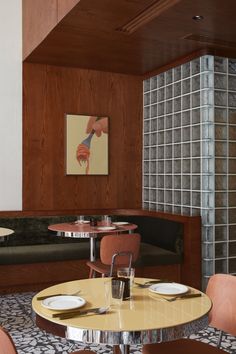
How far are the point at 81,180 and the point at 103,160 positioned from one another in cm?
38

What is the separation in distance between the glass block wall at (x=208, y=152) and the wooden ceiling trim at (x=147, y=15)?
3.41 feet

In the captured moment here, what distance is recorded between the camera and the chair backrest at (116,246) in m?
3.40

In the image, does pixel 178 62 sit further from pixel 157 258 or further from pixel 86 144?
pixel 157 258

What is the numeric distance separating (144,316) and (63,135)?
12.5 feet

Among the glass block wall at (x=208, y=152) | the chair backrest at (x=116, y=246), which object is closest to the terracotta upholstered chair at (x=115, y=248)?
the chair backrest at (x=116, y=246)

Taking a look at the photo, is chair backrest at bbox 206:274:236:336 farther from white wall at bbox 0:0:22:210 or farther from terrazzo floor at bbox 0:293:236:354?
white wall at bbox 0:0:22:210

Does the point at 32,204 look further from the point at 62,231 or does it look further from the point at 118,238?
the point at 118,238

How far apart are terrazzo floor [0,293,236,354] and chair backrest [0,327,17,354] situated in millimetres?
1200

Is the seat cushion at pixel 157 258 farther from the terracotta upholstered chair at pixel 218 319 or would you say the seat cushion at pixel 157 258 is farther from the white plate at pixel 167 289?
the white plate at pixel 167 289

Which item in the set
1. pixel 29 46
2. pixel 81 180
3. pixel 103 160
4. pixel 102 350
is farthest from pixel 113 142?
pixel 102 350

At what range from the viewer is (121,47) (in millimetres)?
4301

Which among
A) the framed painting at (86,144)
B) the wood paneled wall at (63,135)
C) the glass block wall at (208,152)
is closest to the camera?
the glass block wall at (208,152)

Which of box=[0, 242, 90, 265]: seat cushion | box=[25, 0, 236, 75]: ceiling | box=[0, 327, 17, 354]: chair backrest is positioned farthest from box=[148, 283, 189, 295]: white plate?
box=[0, 242, 90, 265]: seat cushion

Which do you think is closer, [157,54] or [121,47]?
[121,47]
